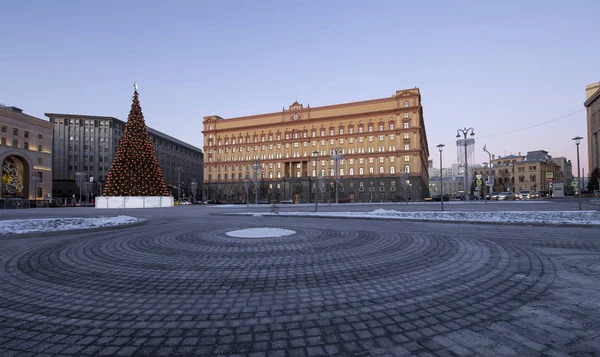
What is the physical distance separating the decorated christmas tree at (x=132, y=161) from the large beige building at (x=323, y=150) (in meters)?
42.4

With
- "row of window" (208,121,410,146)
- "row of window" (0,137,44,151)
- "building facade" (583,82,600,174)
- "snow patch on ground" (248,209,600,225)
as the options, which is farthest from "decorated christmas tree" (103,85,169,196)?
"building facade" (583,82,600,174)

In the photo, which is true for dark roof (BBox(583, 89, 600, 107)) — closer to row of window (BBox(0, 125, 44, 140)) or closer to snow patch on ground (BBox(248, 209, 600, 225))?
snow patch on ground (BBox(248, 209, 600, 225))

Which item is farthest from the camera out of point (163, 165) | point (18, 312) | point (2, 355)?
point (163, 165)

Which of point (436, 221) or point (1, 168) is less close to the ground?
point (1, 168)

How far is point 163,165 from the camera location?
116 metres

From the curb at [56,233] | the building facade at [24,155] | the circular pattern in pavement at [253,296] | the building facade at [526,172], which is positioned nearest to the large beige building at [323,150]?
the building facade at [24,155]

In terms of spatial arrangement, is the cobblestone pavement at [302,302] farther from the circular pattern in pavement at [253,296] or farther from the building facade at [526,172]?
the building facade at [526,172]

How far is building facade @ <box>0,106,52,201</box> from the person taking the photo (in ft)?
209

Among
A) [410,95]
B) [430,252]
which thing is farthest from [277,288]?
A: [410,95]

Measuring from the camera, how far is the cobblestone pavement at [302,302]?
287 centimetres

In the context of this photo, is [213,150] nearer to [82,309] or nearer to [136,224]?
[136,224]

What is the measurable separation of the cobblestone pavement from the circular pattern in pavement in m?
0.02

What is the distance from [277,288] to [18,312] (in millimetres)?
3284

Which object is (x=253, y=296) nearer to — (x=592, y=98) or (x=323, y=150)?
(x=323, y=150)
